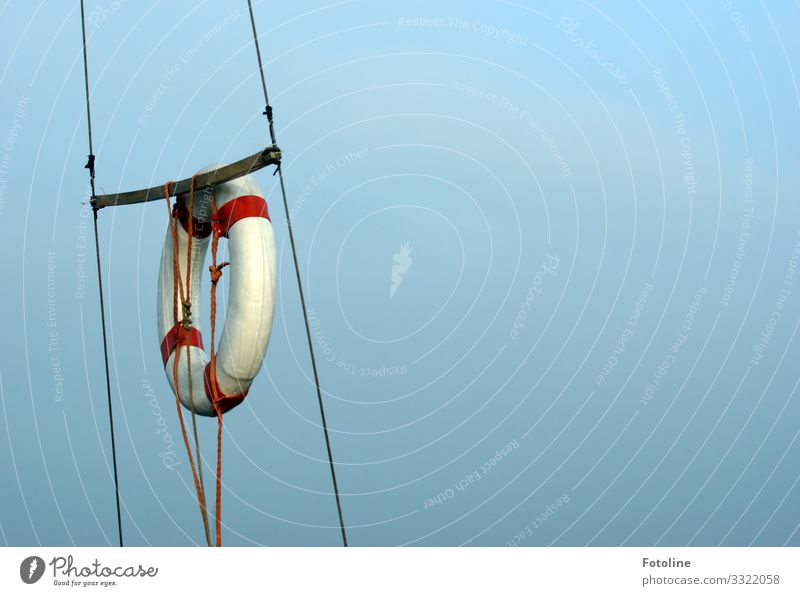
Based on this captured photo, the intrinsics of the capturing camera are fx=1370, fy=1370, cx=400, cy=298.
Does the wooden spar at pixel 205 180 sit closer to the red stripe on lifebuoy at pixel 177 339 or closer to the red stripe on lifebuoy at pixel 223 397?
the red stripe on lifebuoy at pixel 177 339

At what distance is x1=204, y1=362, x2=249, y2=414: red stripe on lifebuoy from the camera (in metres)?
12.3

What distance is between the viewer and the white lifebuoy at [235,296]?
11.9 metres

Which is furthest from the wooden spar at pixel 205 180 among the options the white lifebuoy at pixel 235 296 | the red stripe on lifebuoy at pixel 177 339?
the red stripe on lifebuoy at pixel 177 339

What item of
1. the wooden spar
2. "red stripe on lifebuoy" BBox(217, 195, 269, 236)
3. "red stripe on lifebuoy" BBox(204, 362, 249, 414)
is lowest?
"red stripe on lifebuoy" BBox(204, 362, 249, 414)

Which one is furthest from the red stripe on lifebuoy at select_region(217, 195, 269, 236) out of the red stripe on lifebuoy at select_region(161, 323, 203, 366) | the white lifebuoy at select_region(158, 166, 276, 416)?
the red stripe on lifebuoy at select_region(161, 323, 203, 366)

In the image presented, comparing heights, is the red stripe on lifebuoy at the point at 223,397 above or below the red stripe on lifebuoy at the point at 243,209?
below

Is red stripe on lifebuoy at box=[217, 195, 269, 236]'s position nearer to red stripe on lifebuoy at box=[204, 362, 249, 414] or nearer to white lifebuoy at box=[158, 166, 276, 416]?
white lifebuoy at box=[158, 166, 276, 416]

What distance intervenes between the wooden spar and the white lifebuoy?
12 centimetres

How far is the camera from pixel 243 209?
12172 mm

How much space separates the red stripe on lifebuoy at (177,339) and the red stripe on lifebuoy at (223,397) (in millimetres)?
582
